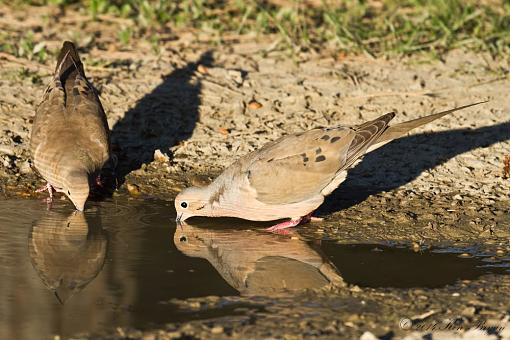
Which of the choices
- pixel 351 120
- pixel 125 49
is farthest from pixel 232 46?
pixel 351 120

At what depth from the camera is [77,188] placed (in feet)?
24.2

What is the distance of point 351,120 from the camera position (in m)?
9.14

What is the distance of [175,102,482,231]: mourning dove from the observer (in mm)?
7258

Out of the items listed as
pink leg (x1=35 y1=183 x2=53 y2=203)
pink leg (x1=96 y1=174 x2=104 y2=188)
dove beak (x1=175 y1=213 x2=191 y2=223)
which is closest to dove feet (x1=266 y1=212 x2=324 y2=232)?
dove beak (x1=175 y1=213 x2=191 y2=223)

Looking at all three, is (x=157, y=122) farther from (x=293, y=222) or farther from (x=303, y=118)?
(x=293, y=222)

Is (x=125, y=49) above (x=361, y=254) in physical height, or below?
above

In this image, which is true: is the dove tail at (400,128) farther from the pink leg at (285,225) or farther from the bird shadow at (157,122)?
the bird shadow at (157,122)

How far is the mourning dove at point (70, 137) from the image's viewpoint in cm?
752

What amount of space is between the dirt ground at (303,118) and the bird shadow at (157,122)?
0.5 inches

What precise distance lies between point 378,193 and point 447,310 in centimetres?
241

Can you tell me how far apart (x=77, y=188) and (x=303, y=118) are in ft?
8.39

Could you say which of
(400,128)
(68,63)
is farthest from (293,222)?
(68,63)

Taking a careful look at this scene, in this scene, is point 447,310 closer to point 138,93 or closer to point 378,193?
point 378,193

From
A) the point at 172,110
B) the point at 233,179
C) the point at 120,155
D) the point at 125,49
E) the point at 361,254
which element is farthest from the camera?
the point at 125,49
